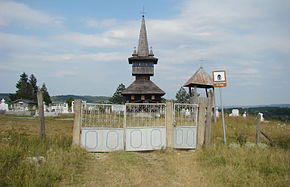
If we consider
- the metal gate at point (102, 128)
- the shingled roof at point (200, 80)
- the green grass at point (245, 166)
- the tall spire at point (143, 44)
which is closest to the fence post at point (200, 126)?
the green grass at point (245, 166)

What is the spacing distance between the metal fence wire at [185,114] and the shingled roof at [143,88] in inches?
761

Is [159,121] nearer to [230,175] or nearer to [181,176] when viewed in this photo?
[181,176]

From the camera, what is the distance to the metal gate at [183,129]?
29.3 feet

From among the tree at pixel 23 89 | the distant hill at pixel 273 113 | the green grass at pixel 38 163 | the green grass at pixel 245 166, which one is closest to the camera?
the green grass at pixel 38 163

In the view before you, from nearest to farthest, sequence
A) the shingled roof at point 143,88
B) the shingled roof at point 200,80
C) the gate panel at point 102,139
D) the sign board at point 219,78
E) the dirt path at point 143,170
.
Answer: the dirt path at point 143,170 < the gate panel at point 102,139 < the sign board at point 219,78 < the shingled roof at point 200,80 < the shingled roof at point 143,88

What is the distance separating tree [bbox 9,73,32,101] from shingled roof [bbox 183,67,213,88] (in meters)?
55.7

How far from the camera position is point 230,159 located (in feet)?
21.0

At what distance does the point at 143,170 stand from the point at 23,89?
218 feet

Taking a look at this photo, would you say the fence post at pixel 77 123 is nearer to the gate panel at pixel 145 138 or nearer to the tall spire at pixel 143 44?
the gate panel at pixel 145 138

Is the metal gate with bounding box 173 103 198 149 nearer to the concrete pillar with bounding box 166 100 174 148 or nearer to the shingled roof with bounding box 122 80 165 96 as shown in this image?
the concrete pillar with bounding box 166 100 174 148

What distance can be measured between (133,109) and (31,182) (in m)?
4.59

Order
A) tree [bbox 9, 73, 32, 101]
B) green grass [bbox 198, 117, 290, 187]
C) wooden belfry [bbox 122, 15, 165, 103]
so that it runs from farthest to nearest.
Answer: tree [bbox 9, 73, 32, 101] → wooden belfry [bbox 122, 15, 165, 103] → green grass [bbox 198, 117, 290, 187]

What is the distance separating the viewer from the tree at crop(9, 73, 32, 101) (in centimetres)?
6166

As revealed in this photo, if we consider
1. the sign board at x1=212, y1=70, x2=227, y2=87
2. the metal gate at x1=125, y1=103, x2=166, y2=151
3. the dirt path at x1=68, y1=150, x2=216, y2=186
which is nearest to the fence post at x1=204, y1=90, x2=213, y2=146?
the sign board at x1=212, y1=70, x2=227, y2=87
